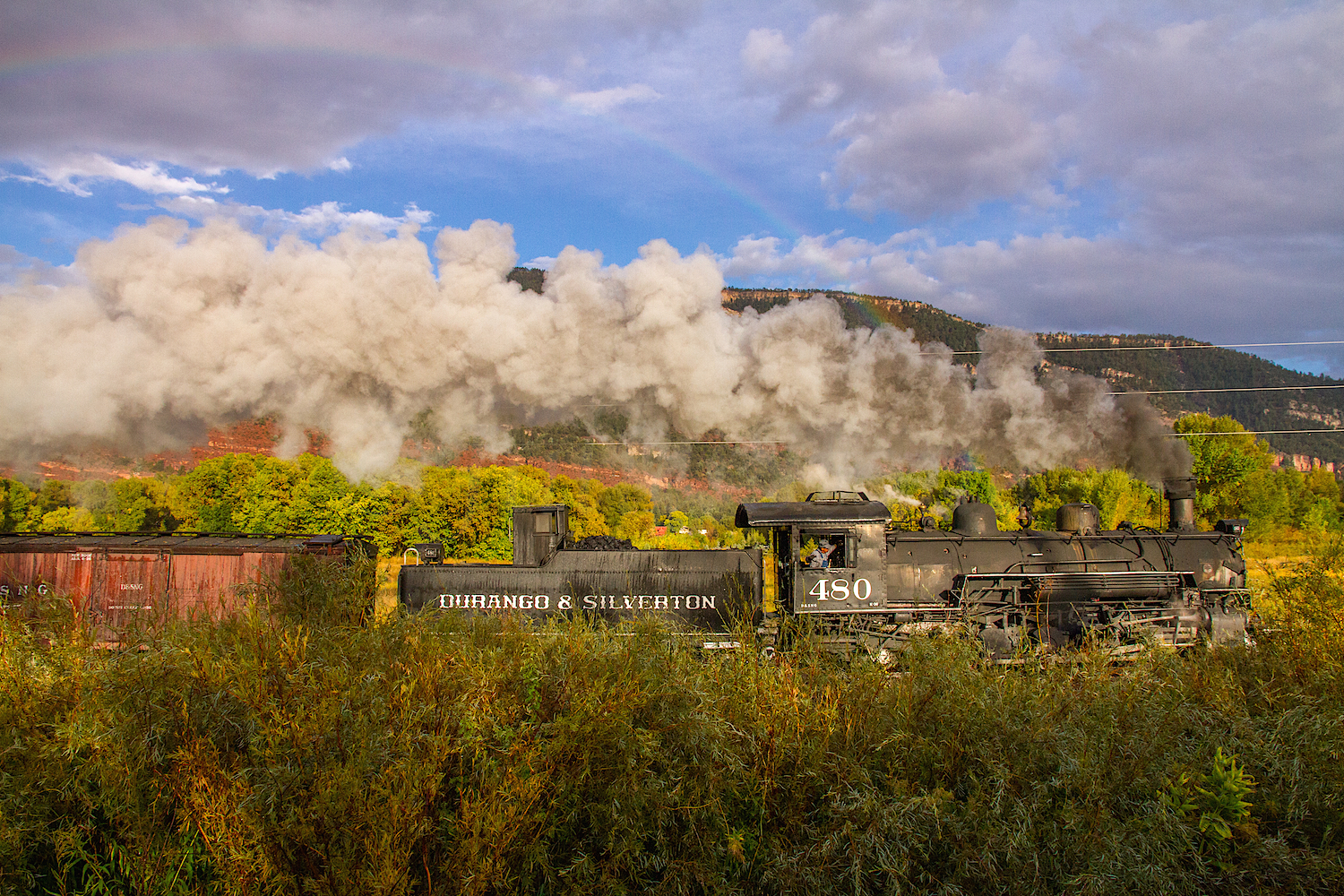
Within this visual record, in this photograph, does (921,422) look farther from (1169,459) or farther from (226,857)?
(226,857)

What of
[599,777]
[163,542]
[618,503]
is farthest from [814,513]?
[618,503]

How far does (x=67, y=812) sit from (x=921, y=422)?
2971 centimetres

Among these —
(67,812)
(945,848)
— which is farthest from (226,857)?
(945,848)

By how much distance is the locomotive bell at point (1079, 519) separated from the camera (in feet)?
51.5

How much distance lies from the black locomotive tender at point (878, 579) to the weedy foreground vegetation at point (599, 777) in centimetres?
780

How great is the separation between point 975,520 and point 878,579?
2945 mm

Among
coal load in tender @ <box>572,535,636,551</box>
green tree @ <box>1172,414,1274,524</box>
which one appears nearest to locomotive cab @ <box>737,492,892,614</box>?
coal load in tender @ <box>572,535,636,551</box>

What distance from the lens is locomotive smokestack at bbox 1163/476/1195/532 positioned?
16.6m

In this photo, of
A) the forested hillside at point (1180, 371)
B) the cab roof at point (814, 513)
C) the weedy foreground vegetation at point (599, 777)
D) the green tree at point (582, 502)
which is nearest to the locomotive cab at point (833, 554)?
the cab roof at point (814, 513)

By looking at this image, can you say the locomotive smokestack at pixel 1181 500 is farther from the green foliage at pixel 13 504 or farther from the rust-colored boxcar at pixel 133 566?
the green foliage at pixel 13 504

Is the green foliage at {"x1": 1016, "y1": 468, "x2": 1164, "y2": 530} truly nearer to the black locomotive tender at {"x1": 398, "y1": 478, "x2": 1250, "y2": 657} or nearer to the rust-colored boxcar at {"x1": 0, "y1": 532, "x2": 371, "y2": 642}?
the black locomotive tender at {"x1": 398, "y1": 478, "x2": 1250, "y2": 657}

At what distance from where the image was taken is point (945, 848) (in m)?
4.70

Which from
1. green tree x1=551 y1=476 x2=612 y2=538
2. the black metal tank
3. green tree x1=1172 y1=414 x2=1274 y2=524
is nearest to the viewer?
the black metal tank

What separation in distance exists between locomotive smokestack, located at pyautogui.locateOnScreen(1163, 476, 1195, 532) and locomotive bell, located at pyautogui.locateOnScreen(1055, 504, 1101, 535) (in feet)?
7.18
